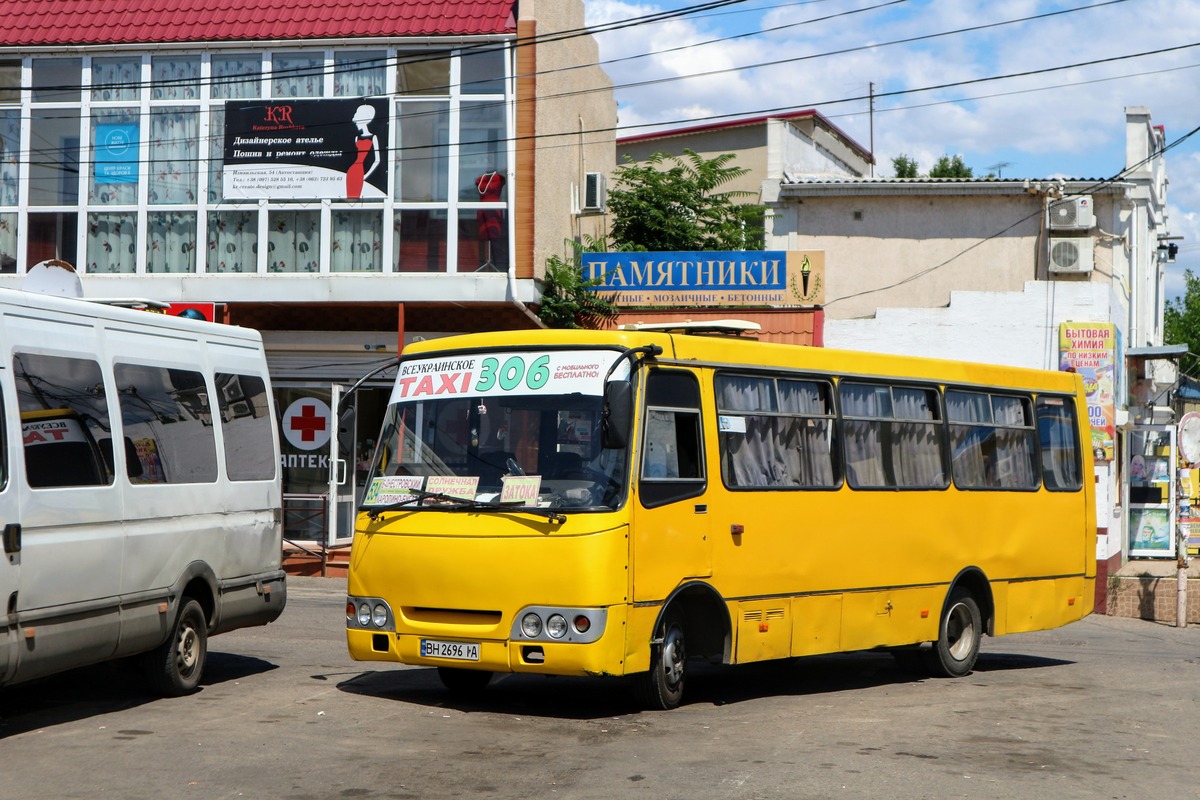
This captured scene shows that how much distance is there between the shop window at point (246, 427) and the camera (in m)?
11.8

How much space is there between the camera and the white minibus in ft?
29.3

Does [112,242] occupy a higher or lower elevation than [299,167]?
lower

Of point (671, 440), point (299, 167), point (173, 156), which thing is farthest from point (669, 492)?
point (173, 156)

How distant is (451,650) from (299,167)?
16054 mm

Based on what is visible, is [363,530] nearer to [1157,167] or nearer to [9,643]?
[9,643]

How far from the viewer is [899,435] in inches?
514

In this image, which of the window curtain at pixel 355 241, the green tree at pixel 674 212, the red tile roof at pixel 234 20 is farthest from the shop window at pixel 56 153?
the green tree at pixel 674 212

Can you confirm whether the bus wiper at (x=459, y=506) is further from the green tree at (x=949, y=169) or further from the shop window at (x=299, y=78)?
the green tree at (x=949, y=169)

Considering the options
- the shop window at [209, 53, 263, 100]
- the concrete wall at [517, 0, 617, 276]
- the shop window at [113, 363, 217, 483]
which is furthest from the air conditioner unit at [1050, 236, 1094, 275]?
the shop window at [113, 363, 217, 483]

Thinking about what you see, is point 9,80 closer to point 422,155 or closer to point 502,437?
point 422,155

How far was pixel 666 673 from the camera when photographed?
1054 centimetres

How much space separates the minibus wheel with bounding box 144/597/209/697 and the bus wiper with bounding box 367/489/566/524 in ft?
5.40

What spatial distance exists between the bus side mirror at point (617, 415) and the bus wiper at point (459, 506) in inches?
23.2

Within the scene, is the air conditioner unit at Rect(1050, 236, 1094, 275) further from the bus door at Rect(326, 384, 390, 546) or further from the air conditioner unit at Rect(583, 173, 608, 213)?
the bus door at Rect(326, 384, 390, 546)
